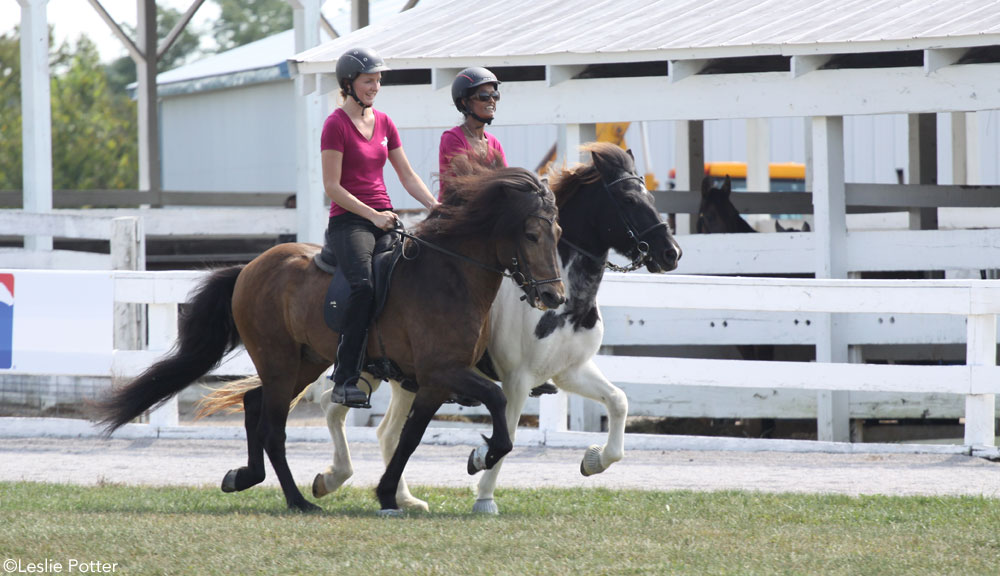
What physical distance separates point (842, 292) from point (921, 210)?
20.0 feet

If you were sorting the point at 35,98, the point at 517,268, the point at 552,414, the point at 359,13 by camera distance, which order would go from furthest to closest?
the point at 359,13
the point at 35,98
the point at 552,414
the point at 517,268

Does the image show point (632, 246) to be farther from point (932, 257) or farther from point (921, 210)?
point (921, 210)

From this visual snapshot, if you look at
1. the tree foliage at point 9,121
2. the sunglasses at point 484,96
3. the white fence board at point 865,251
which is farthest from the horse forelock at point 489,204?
the tree foliage at point 9,121

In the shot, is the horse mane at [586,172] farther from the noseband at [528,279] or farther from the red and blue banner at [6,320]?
the red and blue banner at [6,320]

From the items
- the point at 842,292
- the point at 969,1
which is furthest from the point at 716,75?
the point at 842,292

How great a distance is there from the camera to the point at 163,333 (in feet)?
36.5

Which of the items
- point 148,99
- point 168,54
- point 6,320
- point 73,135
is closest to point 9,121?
point 73,135

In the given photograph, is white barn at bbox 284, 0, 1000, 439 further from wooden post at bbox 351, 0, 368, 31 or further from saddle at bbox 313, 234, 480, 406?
saddle at bbox 313, 234, 480, 406

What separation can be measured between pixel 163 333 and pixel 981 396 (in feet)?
20.8

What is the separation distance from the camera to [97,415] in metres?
8.24

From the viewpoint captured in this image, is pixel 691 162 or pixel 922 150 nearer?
pixel 922 150

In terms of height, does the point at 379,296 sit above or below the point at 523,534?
above

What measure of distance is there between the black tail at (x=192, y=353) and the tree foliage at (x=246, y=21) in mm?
82653

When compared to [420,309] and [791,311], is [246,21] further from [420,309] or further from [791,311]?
[420,309]
